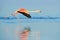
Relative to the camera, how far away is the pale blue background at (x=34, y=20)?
1.98 metres

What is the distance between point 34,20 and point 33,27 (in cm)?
18

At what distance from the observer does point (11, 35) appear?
74.7 inches

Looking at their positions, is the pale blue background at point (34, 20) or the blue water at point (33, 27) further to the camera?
the pale blue background at point (34, 20)

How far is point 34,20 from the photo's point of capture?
2.22 metres

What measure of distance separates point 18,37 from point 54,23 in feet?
1.79

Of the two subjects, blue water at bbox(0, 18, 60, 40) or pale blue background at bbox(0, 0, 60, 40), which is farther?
pale blue background at bbox(0, 0, 60, 40)

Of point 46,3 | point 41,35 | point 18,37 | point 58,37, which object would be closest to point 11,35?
point 18,37

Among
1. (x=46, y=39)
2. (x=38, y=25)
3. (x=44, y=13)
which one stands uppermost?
(x=44, y=13)

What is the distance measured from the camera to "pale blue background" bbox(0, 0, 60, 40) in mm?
1980

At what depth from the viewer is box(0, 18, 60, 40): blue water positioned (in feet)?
6.14

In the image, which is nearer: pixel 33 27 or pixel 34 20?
pixel 33 27

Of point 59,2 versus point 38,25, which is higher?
point 59,2

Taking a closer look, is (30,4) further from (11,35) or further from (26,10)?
(11,35)

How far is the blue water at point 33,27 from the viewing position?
1.87m
